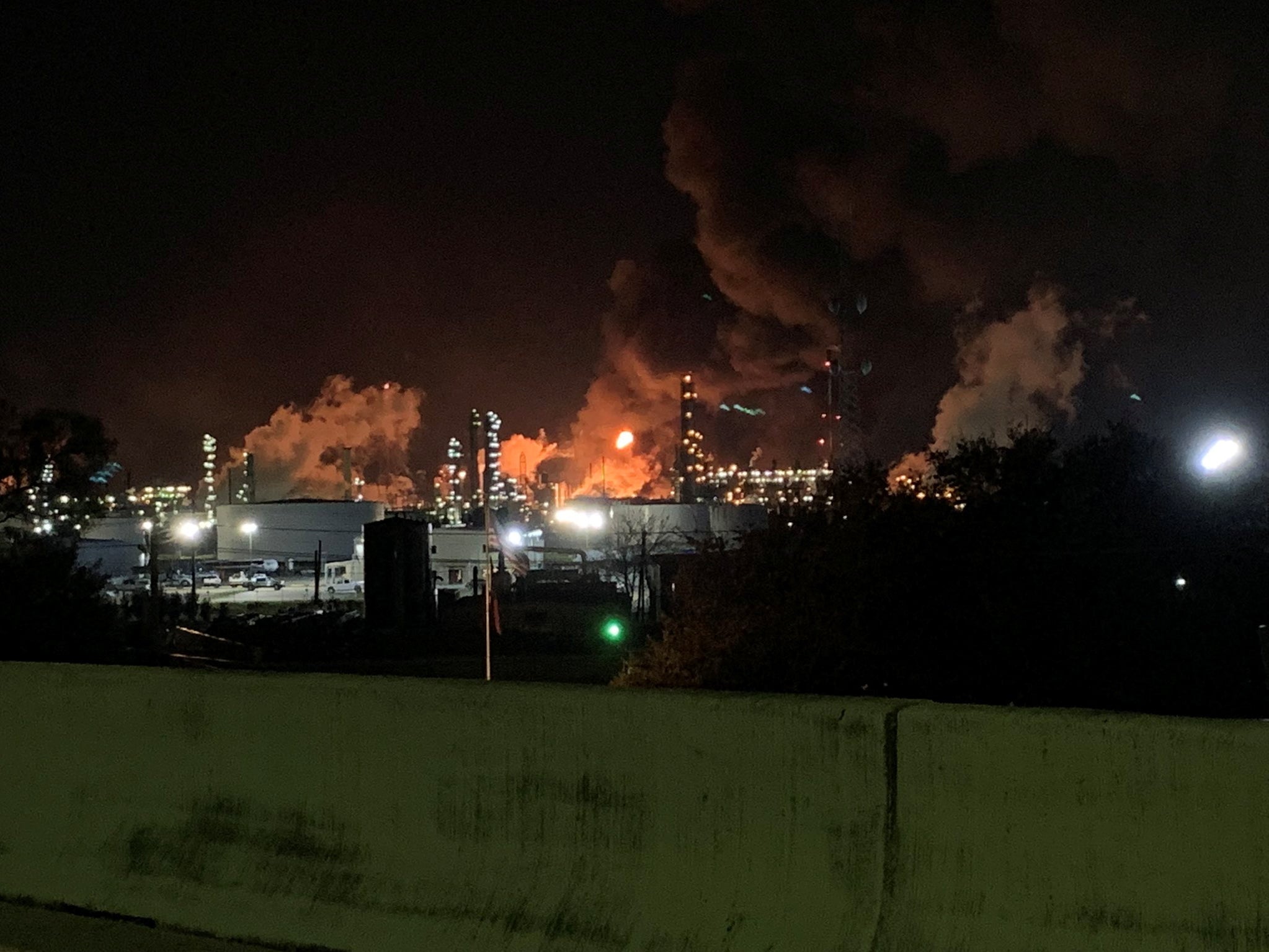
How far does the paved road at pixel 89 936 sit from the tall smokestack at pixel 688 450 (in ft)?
305

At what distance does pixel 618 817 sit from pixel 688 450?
9927 centimetres

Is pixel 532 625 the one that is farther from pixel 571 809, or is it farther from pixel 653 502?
pixel 653 502

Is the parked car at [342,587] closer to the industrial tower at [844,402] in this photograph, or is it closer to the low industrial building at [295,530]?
the low industrial building at [295,530]

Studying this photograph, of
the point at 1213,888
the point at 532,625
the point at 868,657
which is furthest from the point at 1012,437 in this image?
the point at 532,625

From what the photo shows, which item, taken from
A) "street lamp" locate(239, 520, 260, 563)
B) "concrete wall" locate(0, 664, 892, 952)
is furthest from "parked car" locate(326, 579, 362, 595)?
"concrete wall" locate(0, 664, 892, 952)

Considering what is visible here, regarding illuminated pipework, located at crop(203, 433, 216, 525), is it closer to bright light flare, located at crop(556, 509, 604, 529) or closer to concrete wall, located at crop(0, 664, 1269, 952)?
bright light flare, located at crop(556, 509, 604, 529)

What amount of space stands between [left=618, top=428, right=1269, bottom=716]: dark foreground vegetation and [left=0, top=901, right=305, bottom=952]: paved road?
1097 cm

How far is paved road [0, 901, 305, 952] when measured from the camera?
6.22m

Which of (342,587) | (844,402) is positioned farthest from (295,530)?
(844,402)

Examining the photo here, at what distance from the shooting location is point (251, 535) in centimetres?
10006

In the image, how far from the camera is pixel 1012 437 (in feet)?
79.1

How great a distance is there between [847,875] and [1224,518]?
21103 mm

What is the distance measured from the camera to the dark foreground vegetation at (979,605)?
18000mm

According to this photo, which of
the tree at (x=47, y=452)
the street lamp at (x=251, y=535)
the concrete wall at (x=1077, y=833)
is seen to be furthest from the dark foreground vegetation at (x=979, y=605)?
the street lamp at (x=251, y=535)
